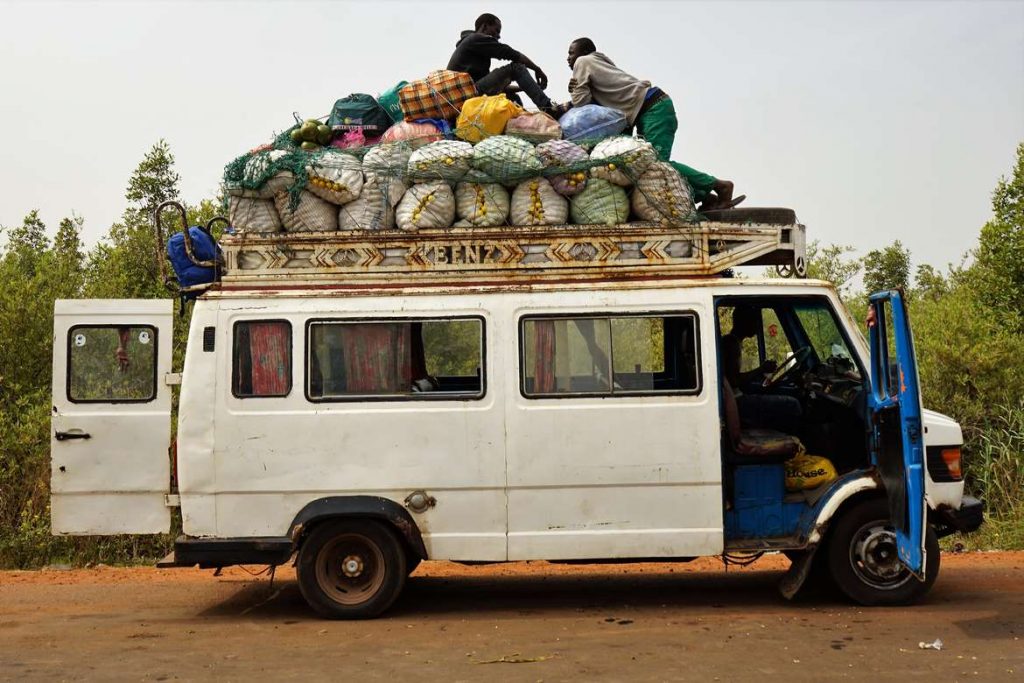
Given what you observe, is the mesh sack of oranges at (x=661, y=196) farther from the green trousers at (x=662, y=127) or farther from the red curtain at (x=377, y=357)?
the red curtain at (x=377, y=357)

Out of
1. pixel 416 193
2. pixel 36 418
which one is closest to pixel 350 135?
pixel 416 193

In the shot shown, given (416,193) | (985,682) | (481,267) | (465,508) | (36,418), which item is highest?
(416,193)

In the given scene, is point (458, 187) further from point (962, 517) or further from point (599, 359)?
point (962, 517)

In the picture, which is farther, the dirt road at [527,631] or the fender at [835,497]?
the fender at [835,497]

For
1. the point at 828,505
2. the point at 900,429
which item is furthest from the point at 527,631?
the point at 900,429

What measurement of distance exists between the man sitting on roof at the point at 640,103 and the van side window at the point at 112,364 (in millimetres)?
3548

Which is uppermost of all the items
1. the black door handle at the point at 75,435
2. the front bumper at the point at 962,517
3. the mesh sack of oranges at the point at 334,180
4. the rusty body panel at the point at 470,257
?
the mesh sack of oranges at the point at 334,180

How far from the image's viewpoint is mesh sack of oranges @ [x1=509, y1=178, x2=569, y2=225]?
712 cm

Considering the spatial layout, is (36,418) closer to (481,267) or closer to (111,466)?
(111,466)

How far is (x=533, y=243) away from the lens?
23.2ft

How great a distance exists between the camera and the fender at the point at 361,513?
22.5ft

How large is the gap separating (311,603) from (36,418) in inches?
247

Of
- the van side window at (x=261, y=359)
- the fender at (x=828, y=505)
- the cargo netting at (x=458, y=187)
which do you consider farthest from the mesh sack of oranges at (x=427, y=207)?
the fender at (x=828, y=505)

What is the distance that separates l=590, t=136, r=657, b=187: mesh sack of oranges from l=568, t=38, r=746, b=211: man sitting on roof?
0.43 metres
